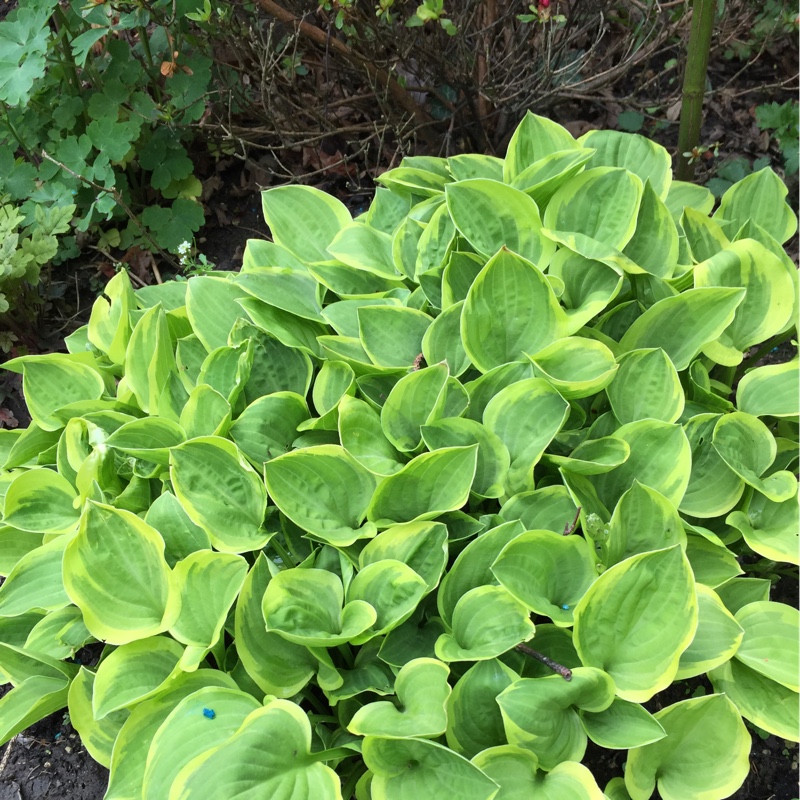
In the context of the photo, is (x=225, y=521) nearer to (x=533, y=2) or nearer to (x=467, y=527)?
(x=467, y=527)

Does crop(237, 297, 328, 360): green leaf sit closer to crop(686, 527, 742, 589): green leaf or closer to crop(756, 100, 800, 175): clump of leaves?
crop(686, 527, 742, 589): green leaf

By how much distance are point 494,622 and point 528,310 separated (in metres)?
0.54

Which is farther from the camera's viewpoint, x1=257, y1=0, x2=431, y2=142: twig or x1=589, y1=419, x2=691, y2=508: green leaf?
x1=257, y1=0, x2=431, y2=142: twig

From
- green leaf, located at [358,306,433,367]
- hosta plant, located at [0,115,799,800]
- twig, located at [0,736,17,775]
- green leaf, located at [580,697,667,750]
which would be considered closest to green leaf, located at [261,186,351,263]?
hosta plant, located at [0,115,799,800]

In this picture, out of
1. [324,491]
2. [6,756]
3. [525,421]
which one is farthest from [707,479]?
[6,756]

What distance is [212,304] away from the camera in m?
1.45

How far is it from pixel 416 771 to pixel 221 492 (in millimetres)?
525

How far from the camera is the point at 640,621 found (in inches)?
40.3

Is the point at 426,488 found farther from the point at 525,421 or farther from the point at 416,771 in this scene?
the point at 416,771

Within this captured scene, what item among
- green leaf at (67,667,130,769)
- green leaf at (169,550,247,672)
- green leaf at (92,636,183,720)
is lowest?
green leaf at (67,667,130,769)

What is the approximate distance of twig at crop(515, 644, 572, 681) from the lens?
1.02m

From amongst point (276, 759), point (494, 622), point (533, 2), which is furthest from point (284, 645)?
point (533, 2)

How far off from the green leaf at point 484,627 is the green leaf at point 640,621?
0.09 m

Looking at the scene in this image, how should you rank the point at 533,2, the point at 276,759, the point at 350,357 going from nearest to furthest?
the point at 276,759
the point at 350,357
the point at 533,2
